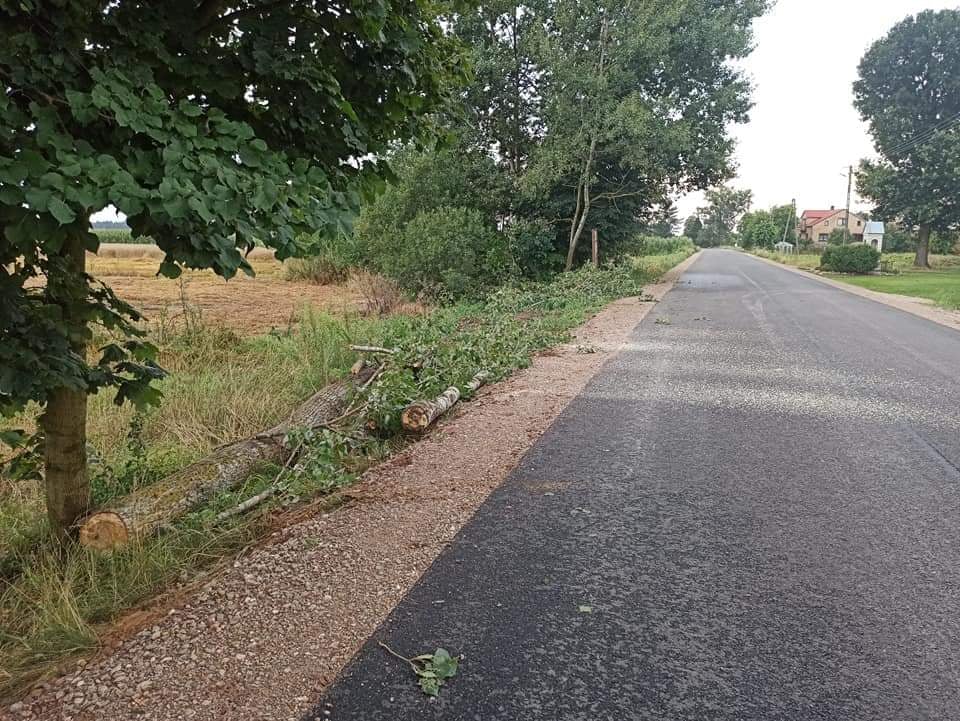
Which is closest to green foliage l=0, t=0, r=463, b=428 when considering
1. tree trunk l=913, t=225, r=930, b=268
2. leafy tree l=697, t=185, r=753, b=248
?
tree trunk l=913, t=225, r=930, b=268

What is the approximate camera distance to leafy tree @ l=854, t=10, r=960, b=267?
133 ft

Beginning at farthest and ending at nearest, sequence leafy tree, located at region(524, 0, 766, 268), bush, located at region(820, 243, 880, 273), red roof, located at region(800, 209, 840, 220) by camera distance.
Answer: red roof, located at region(800, 209, 840, 220), bush, located at region(820, 243, 880, 273), leafy tree, located at region(524, 0, 766, 268)

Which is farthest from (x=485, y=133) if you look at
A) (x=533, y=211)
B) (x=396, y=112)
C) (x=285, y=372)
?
(x=396, y=112)

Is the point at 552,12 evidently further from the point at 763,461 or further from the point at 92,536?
the point at 92,536

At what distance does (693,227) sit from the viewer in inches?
5556

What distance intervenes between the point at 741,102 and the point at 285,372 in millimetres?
19969

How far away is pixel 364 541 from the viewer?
3.56m

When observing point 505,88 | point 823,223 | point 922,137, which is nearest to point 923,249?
point 922,137

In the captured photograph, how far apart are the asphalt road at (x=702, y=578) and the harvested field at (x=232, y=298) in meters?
6.89

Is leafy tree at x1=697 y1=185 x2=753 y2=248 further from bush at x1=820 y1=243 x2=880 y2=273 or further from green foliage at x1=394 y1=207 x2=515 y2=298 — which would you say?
green foliage at x1=394 y1=207 x2=515 y2=298

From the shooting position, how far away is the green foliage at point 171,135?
1987 mm

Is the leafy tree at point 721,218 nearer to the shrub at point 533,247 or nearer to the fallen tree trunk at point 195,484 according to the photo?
the shrub at point 533,247

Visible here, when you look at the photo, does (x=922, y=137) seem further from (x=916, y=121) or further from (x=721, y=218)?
(x=721, y=218)

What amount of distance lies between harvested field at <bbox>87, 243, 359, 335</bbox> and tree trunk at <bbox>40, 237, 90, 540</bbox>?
19.7 feet
